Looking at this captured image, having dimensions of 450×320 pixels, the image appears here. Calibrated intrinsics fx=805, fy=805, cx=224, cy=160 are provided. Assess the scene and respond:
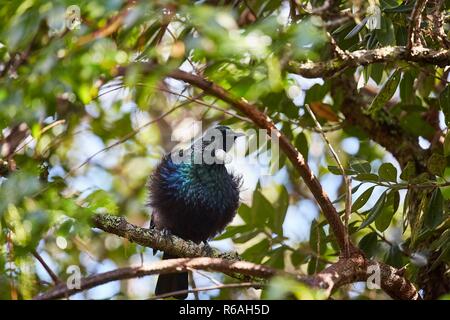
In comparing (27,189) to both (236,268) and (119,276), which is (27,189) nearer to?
(119,276)

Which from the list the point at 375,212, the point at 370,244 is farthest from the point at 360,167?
the point at 370,244

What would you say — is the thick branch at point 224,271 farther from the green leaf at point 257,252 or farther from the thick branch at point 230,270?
the green leaf at point 257,252

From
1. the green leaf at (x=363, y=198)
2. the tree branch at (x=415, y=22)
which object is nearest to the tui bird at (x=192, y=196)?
the green leaf at (x=363, y=198)

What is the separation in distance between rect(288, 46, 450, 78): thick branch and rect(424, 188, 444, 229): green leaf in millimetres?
664

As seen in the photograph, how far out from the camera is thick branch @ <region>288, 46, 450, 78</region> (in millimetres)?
3914

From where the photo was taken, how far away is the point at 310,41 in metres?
2.94

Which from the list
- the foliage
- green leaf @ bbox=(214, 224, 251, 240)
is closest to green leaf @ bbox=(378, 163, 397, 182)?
the foliage

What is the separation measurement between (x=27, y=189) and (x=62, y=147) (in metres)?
3.14

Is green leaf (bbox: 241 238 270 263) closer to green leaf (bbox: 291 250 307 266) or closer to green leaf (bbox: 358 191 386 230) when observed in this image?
green leaf (bbox: 291 250 307 266)

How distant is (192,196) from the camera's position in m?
5.73

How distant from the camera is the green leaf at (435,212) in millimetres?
3840

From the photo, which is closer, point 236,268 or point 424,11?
point 236,268

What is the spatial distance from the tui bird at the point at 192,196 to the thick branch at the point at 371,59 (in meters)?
1.77
